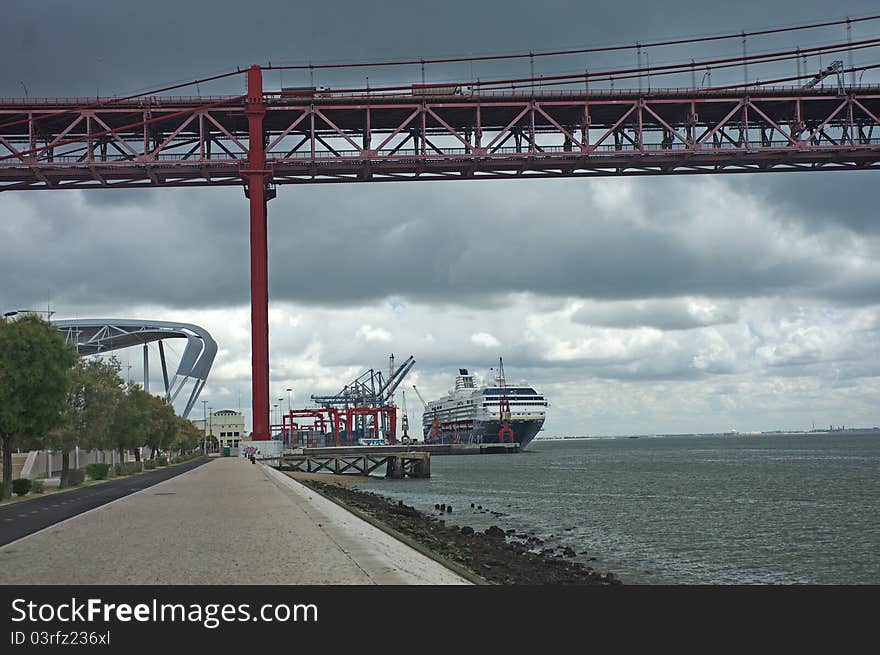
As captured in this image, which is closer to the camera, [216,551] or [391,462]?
[216,551]

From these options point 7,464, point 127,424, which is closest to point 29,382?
point 7,464

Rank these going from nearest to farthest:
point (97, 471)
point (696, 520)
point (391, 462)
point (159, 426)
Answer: point (696, 520) < point (97, 471) < point (159, 426) < point (391, 462)

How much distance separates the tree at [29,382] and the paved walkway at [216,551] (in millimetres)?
12378

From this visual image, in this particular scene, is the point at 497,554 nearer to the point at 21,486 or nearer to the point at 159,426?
the point at 21,486

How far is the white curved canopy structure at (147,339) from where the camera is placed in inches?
5182

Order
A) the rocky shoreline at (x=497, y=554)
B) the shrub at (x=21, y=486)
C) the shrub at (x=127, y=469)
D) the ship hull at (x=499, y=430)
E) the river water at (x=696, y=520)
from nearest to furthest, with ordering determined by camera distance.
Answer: the rocky shoreline at (x=497, y=554) → the river water at (x=696, y=520) → the shrub at (x=21, y=486) → the shrub at (x=127, y=469) → the ship hull at (x=499, y=430)

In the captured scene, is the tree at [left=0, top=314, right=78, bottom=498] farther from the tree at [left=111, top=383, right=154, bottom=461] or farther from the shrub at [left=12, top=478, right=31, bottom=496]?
the tree at [left=111, top=383, right=154, bottom=461]

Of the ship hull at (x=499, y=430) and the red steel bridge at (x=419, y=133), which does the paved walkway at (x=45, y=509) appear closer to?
the red steel bridge at (x=419, y=133)

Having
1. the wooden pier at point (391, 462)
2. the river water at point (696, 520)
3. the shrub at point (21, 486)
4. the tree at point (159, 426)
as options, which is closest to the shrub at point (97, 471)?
the shrub at point (21, 486)

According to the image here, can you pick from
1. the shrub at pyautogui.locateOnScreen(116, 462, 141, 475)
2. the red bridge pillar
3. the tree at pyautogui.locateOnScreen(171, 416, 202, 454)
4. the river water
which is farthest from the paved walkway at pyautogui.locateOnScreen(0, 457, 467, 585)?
the tree at pyautogui.locateOnScreen(171, 416, 202, 454)

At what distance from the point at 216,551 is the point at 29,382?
2565cm

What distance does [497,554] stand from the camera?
2794 cm

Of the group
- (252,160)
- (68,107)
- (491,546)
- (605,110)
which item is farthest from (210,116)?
(491,546)
